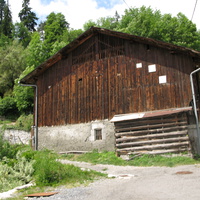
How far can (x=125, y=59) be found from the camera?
17.0m

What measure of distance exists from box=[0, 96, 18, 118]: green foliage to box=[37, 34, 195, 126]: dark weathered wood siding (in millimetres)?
16144

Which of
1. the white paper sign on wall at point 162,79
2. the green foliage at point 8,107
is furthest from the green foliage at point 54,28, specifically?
the white paper sign on wall at point 162,79

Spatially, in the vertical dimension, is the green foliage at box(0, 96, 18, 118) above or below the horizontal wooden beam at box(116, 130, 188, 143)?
above

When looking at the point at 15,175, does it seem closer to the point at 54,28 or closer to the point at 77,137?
the point at 77,137

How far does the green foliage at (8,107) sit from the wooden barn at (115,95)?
14982 mm

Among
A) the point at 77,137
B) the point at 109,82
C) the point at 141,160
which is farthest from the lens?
the point at 77,137

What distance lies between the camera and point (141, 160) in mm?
13320

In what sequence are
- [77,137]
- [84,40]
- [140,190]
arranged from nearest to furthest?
[140,190] → [77,137] → [84,40]

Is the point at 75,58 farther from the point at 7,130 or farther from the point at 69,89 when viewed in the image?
the point at 7,130

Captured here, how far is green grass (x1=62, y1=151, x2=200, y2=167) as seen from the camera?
12.3 meters

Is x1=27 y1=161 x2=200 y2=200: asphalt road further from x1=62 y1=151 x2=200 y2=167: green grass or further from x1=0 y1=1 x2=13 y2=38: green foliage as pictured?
x1=0 y1=1 x2=13 y2=38: green foliage

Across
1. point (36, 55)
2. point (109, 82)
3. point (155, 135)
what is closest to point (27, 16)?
point (36, 55)

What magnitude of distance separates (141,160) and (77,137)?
5.66m

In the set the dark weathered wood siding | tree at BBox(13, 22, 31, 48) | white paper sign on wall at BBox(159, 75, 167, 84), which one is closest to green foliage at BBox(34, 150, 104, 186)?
the dark weathered wood siding
